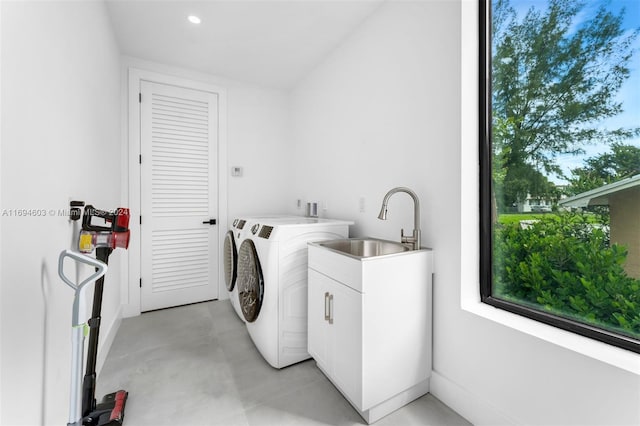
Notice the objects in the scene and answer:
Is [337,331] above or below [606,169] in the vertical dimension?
below

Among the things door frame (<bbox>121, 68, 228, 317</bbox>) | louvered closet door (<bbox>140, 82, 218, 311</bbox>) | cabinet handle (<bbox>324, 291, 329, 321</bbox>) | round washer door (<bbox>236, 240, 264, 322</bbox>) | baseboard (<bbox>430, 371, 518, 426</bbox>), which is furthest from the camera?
louvered closet door (<bbox>140, 82, 218, 311</bbox>)

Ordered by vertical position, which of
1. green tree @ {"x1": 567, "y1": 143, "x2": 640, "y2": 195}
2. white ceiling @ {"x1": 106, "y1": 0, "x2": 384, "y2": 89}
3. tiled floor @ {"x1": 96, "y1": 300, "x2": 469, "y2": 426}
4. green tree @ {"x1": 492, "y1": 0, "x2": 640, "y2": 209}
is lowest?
tiled floor @ {"x1": 96, "y1": 300, "x2": 469, "y2": 426}

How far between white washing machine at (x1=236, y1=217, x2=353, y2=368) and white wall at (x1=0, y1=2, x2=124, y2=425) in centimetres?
103

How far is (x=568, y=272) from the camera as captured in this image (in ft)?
4.11

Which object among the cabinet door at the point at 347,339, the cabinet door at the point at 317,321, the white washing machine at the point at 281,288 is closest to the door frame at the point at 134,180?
the white washing machine at the point at 281,288

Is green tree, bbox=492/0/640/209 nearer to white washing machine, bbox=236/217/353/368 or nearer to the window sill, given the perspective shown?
the window sill

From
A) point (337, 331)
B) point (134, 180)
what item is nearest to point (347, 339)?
point (337, 331)

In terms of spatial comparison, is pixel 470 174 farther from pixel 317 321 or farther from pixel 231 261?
pixel 231 261

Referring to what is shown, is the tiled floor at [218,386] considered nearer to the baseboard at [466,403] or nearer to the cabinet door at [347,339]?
the baseboard at [466,403]

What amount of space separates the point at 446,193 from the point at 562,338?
32.5 inches

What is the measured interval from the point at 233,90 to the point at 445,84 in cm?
252

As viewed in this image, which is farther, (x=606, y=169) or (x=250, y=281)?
(x=250, y=281)

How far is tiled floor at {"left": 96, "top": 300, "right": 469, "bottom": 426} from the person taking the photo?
147cm

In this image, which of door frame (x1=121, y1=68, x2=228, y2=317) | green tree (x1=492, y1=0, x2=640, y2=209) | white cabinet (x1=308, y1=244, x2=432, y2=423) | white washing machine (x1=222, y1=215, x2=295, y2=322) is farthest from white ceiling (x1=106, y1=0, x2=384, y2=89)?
white cabinet (x1=308, y1=244, x2=432, y2=423)
